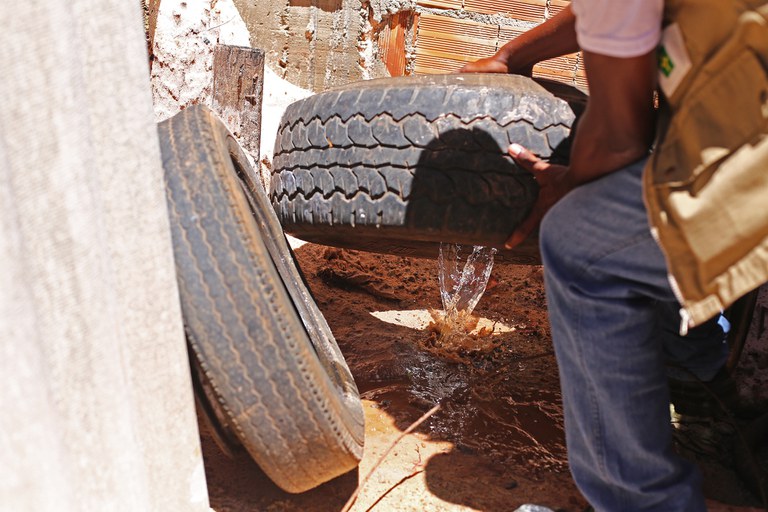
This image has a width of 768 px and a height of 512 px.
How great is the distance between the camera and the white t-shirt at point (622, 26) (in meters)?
1.21

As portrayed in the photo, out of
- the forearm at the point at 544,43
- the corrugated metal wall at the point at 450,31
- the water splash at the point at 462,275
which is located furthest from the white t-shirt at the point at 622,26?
the corrugated metal wall at the point at 450,31

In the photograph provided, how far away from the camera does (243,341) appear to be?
1603 mm

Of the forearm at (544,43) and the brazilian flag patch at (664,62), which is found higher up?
the brazilian flag patch at (664,62)

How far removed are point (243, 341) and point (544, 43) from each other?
4.38ft

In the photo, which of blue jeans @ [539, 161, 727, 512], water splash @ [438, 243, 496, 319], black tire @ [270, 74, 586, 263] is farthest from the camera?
water splash @ [438, 243, 496, 319]

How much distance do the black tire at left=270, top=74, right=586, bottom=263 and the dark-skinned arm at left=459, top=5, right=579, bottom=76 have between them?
14cm

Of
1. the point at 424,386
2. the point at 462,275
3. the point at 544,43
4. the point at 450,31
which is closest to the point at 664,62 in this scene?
the point at 544,43

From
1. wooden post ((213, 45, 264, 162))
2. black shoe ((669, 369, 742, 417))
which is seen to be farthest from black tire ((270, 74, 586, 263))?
wooden post ((213, 45, 264, 162))

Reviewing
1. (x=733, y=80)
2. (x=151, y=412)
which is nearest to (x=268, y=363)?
(x=151, y=412)

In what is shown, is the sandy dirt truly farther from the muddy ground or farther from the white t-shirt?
the white t-shirt

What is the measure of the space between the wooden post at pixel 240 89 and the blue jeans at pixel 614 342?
229 cm

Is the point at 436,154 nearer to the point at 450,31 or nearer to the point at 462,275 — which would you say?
the point at 462,275

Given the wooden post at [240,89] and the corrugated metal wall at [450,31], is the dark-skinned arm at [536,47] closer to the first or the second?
the wooden post at [240,89]

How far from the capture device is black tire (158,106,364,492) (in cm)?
160
